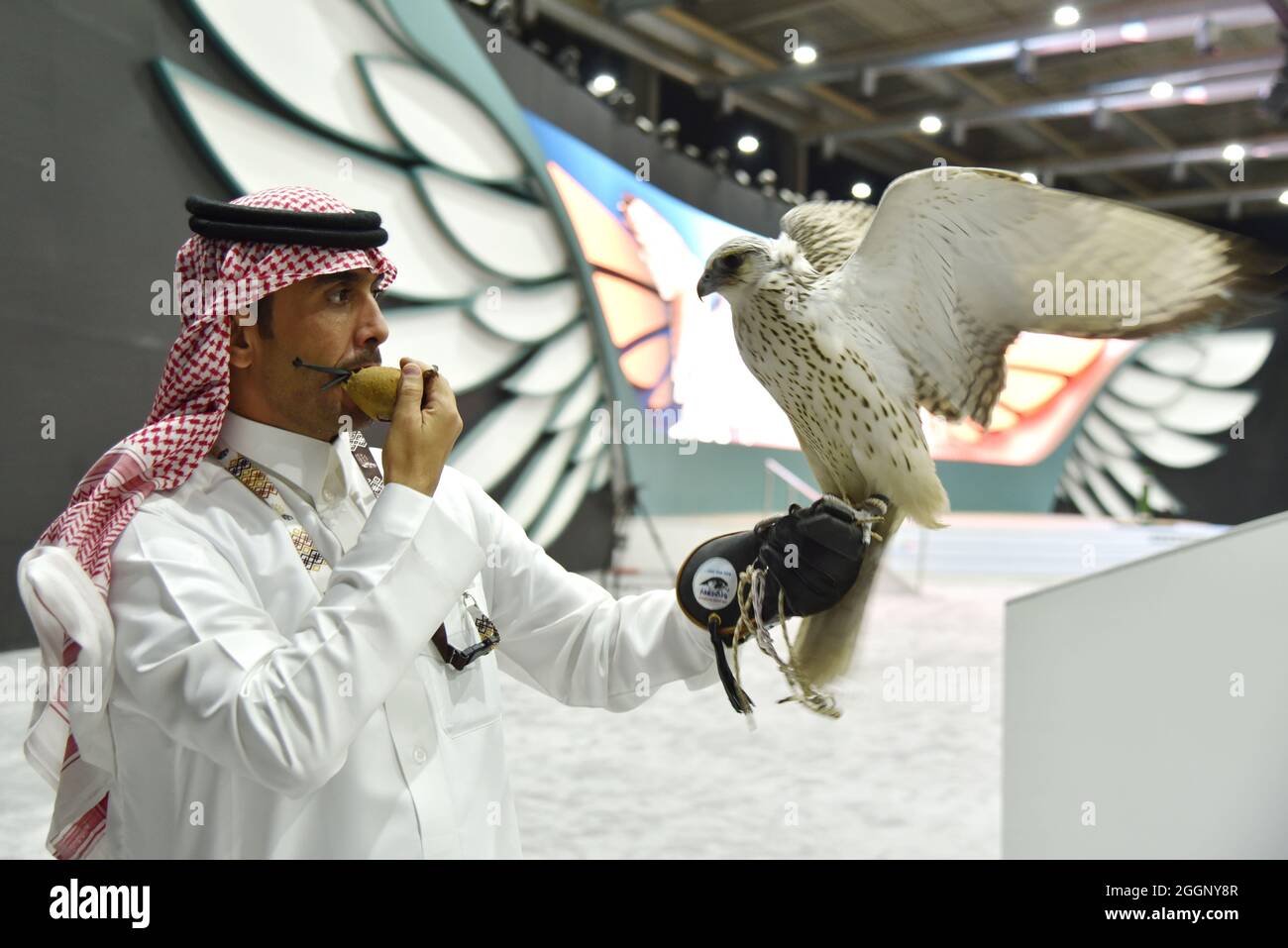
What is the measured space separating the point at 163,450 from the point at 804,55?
783cm

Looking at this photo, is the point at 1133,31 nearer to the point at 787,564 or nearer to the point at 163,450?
the point at 787,564

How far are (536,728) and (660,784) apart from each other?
801mm

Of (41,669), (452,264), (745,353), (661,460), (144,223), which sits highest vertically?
(452,264)

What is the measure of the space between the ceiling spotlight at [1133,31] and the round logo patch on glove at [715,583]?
8155mm

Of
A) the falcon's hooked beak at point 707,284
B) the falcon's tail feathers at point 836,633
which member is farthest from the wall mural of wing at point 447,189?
the falcon's tail feathers at point 836,633

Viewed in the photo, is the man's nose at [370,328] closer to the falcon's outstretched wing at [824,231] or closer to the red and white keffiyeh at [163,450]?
the red and white keffiyeh at [163,450]

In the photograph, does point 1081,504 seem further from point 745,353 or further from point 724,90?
point 745,353

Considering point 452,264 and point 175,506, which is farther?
point 452,264

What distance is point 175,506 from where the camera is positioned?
1.05 m

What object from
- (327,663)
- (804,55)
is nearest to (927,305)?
(327,663)

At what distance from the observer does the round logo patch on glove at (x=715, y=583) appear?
1136mm

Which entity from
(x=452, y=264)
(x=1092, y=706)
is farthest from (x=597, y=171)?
(x=1092, y=706)

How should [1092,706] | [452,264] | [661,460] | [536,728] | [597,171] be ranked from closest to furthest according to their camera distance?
[1092,706], [536,728], [452,264], [597,171], [661,460]

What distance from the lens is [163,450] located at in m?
1.05
